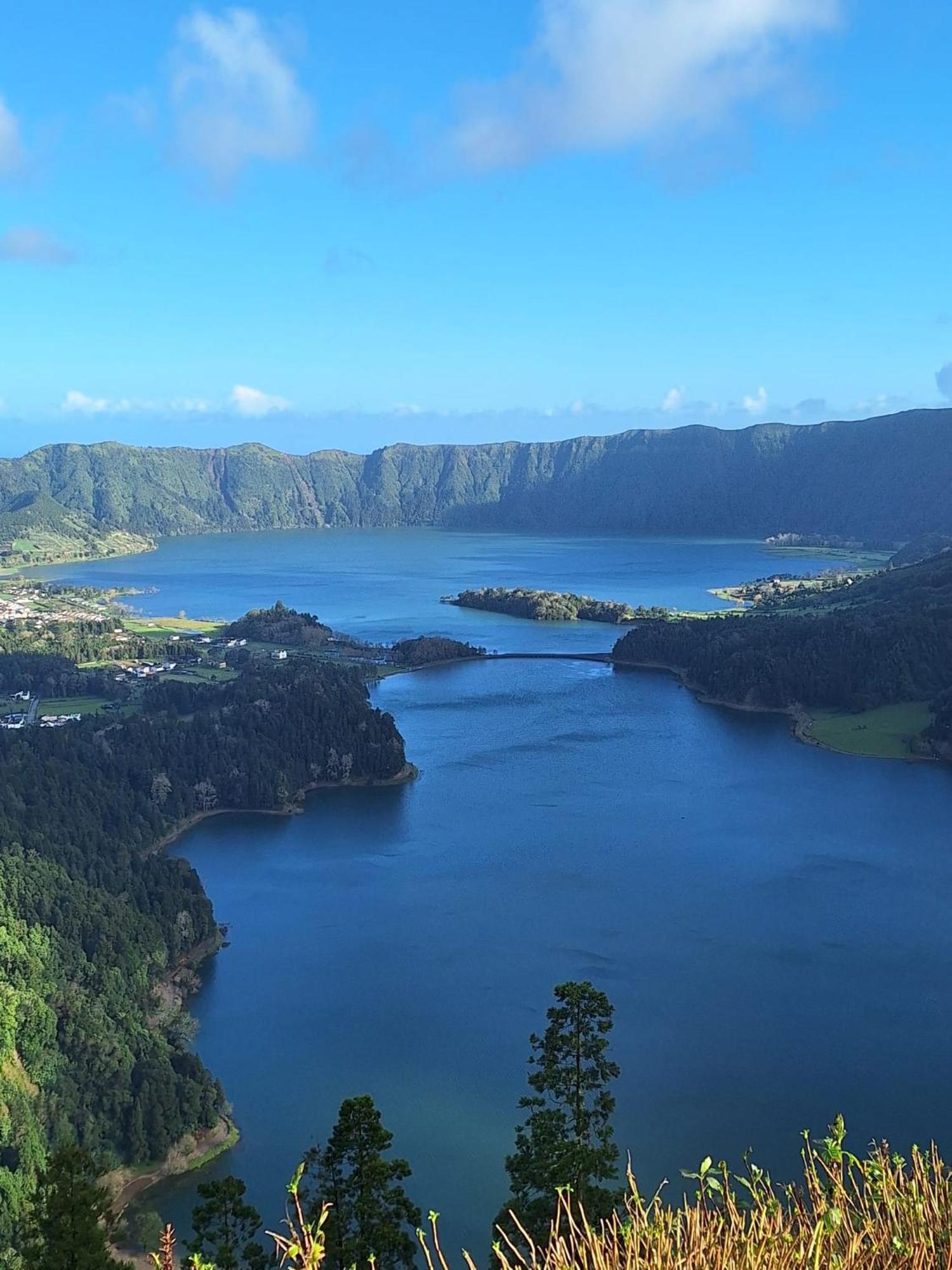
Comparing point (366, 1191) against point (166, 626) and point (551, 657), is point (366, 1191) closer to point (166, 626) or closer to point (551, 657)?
point (551, 657)

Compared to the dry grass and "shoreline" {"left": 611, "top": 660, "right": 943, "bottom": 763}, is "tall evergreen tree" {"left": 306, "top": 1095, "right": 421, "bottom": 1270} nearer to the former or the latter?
the dry grass

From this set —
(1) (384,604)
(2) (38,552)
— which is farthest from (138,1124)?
(2) (38,552)

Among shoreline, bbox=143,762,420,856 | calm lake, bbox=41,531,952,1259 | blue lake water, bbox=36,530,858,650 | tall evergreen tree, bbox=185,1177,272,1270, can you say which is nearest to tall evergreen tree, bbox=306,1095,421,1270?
tall evergreen tree, bbox=185,1177,272,1270

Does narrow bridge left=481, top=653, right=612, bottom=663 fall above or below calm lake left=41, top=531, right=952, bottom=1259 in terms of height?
above

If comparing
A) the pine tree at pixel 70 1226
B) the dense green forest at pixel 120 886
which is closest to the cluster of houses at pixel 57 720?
the dense green forest at pixel 120 886

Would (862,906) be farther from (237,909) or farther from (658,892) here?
(237,909)

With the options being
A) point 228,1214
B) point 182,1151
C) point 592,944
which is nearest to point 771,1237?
point 228,1214
